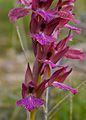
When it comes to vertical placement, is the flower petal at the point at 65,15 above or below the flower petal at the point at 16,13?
below

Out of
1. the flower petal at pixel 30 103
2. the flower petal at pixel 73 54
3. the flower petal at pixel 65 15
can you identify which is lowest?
the flower petal at pixel 30 103

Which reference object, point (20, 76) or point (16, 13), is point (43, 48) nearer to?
point (16, 13)

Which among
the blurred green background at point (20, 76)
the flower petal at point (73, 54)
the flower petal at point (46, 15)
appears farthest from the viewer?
the blurred green background at point (20, 76)

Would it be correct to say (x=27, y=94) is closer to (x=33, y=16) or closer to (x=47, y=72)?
(x=47, y=72)

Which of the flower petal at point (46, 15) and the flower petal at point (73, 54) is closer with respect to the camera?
the flower petal at point (46, 15)

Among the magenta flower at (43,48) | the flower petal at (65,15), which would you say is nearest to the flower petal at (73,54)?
the magenta flower at (43,48)

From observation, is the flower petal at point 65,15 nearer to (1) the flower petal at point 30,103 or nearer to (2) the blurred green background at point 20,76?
(2) the blurred green background at point 20,76

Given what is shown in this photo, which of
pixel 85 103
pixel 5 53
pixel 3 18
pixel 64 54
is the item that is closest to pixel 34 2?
pixel 64 54

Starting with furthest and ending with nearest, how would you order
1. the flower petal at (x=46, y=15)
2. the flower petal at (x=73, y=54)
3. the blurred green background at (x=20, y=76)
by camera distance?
the blurred green background at (x=20, y=76), the flower petal at (x=73, y=54), the flower petal at (x=46, y=15)
